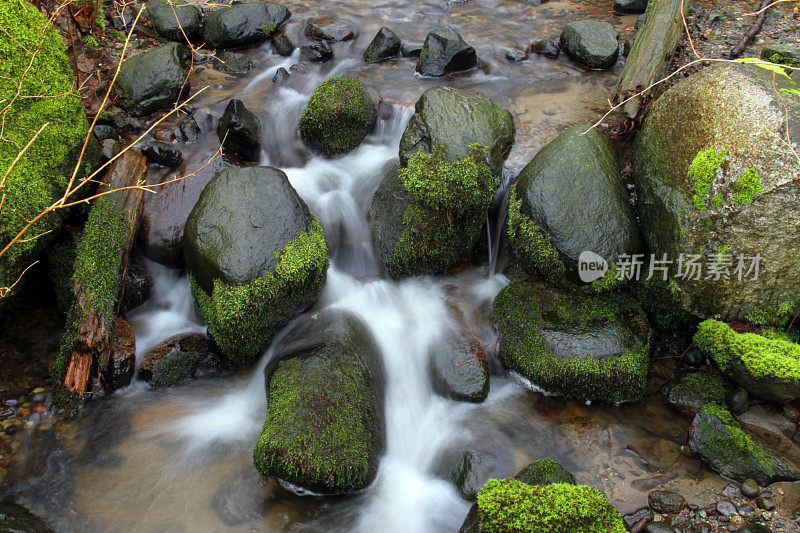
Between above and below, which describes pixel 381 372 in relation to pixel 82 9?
below

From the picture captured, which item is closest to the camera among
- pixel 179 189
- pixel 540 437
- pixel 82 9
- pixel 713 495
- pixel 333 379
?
pixel 713 495

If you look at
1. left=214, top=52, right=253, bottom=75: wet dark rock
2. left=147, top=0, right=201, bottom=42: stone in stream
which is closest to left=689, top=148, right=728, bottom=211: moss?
left=214, top=52, right=253, bottom=75: wet dark rock

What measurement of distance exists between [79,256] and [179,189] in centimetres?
144

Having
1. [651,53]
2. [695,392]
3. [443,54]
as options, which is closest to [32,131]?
[443,54]

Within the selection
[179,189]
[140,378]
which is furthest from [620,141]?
[140,378]

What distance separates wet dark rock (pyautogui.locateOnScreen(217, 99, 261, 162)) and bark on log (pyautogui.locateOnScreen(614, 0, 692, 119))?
15.0 feet

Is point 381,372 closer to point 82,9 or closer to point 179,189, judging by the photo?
point 179,189

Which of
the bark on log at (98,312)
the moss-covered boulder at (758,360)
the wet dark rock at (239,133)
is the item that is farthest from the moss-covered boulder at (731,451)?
the wet dark rock at (239,133)

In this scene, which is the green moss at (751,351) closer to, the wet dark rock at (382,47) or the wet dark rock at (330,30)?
the wet dark rock at (382,47)

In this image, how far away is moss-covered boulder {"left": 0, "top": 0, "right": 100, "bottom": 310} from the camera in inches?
184

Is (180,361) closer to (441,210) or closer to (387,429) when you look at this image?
(387,429)

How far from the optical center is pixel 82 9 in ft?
24.2

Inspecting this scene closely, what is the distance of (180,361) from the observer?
16.8ft

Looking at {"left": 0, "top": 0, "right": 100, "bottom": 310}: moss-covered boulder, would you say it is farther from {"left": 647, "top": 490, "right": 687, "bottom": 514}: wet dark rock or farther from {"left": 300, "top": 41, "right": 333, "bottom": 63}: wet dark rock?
{"left": 647, "top": 490, "right": 687, "bottom": 514}: wet dark rock
